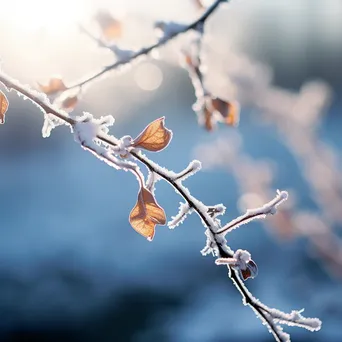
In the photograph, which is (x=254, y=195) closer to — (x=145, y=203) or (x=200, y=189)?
(x=145, y=203)

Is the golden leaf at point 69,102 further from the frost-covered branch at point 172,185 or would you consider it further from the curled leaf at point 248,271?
the curled leaf at point 248,271

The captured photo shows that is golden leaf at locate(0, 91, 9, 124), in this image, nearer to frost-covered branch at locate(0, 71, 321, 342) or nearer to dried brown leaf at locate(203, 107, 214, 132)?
frost-covered branch at locate(0, 71, 321, 342)

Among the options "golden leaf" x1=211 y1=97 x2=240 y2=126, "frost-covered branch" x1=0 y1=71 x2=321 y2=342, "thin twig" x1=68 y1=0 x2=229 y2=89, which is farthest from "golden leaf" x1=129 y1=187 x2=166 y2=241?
"golden leaf" x1=211 y1=97 x2=240 y2=126

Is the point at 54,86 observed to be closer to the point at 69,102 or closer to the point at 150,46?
the point at 69,102

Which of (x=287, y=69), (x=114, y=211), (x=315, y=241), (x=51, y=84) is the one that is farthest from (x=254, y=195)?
(x=287, y=69)

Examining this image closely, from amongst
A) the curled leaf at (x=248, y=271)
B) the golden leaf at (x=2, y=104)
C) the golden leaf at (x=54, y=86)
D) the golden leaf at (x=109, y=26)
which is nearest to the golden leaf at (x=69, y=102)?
the golden leaf at (x=54, y=86)

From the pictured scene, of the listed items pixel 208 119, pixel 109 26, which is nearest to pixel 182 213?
pixel 208 119
